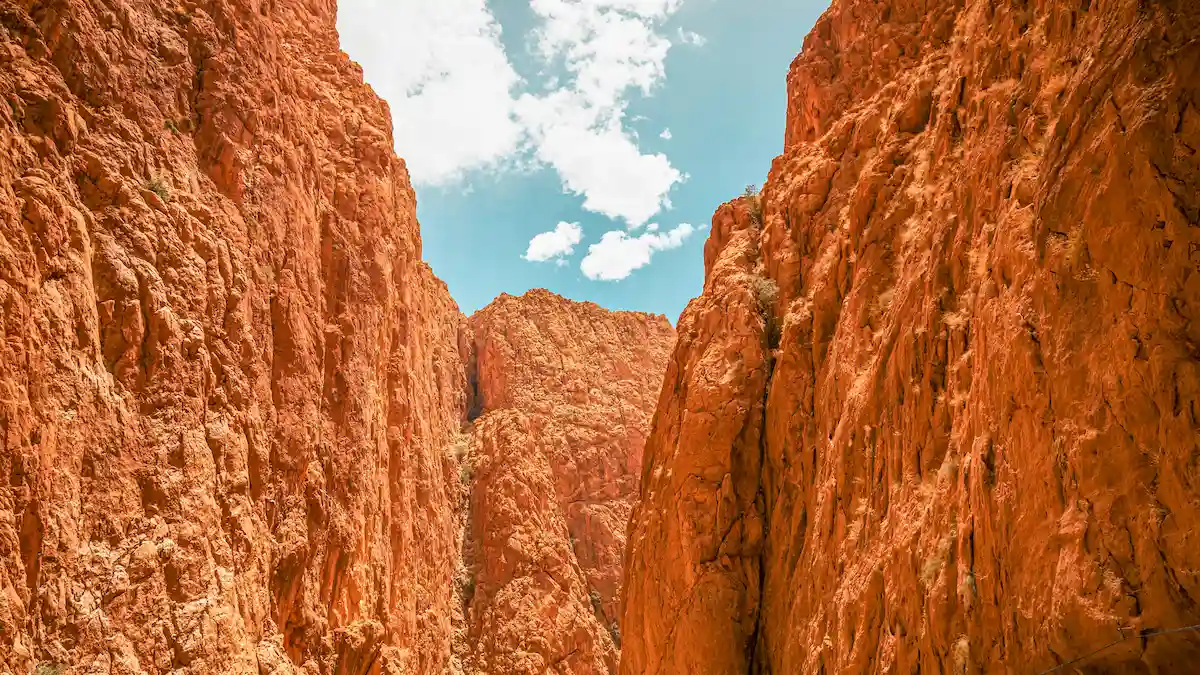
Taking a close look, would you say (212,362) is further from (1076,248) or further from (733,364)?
(1076,248)

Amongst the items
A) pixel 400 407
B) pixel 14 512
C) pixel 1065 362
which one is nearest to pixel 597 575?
pixel 400 407

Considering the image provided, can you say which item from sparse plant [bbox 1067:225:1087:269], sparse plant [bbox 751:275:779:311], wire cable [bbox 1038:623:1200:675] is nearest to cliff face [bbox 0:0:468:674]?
sparse plant [bbox 751:275:779:311]

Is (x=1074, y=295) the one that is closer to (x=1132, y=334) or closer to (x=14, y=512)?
(x=1132, y=334)

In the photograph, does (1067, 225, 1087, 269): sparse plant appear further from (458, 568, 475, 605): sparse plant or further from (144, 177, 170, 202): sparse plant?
(458, 568, 475, 605): sparse plant

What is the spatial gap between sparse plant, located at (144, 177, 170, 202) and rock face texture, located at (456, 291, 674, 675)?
19.3 metres

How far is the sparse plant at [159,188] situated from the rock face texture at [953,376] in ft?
31.6

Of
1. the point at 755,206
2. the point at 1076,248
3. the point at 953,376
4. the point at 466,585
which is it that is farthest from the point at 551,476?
the point at 1076,248

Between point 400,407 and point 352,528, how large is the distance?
537cm

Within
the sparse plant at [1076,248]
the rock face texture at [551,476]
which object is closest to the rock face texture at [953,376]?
the sparse plant at [1076,248]

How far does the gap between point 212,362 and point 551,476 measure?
72.2ft

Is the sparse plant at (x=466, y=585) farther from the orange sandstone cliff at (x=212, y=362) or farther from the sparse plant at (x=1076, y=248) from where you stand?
the sparse plant at (x=1076, y=248)

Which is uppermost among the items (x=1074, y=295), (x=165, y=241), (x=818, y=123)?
(x=818, y=123)

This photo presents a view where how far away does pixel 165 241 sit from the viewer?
1262 cm

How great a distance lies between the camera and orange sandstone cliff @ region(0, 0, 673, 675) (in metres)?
9.80
